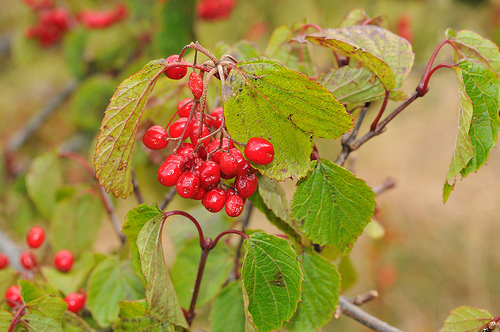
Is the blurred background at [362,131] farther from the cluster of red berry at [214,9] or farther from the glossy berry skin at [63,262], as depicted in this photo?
the glossy berry skin at [63,262]

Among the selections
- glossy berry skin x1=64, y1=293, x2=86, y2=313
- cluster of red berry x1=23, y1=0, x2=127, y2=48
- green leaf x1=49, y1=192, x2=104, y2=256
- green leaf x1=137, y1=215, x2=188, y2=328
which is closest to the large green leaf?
green leaf x1=137, y1=215, x2=188, y2=328

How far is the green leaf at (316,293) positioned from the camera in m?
0.77

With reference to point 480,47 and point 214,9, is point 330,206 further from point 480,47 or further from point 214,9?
point 214,9

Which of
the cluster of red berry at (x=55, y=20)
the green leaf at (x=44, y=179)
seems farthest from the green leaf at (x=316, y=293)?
the cluster of red berry at (x=55, y=20)

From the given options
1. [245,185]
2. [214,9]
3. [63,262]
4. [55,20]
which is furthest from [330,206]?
[55,20]

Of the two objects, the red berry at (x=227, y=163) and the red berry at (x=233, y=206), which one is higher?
the red berry at (x=227, y=163)

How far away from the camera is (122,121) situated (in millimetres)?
594

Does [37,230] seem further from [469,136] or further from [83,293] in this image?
[469,136]

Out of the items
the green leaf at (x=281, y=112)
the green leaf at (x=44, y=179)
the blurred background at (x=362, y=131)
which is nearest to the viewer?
the green leaf at (x=281, y=112)

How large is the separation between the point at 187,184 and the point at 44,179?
1084mm

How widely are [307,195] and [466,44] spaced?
410 mm

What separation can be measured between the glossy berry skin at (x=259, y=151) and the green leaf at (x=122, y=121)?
17cm

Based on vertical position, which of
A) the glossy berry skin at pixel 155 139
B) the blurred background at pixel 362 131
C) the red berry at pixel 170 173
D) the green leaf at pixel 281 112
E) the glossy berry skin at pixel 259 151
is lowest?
the blurred background at pixel 362 131

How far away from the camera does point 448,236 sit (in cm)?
414
